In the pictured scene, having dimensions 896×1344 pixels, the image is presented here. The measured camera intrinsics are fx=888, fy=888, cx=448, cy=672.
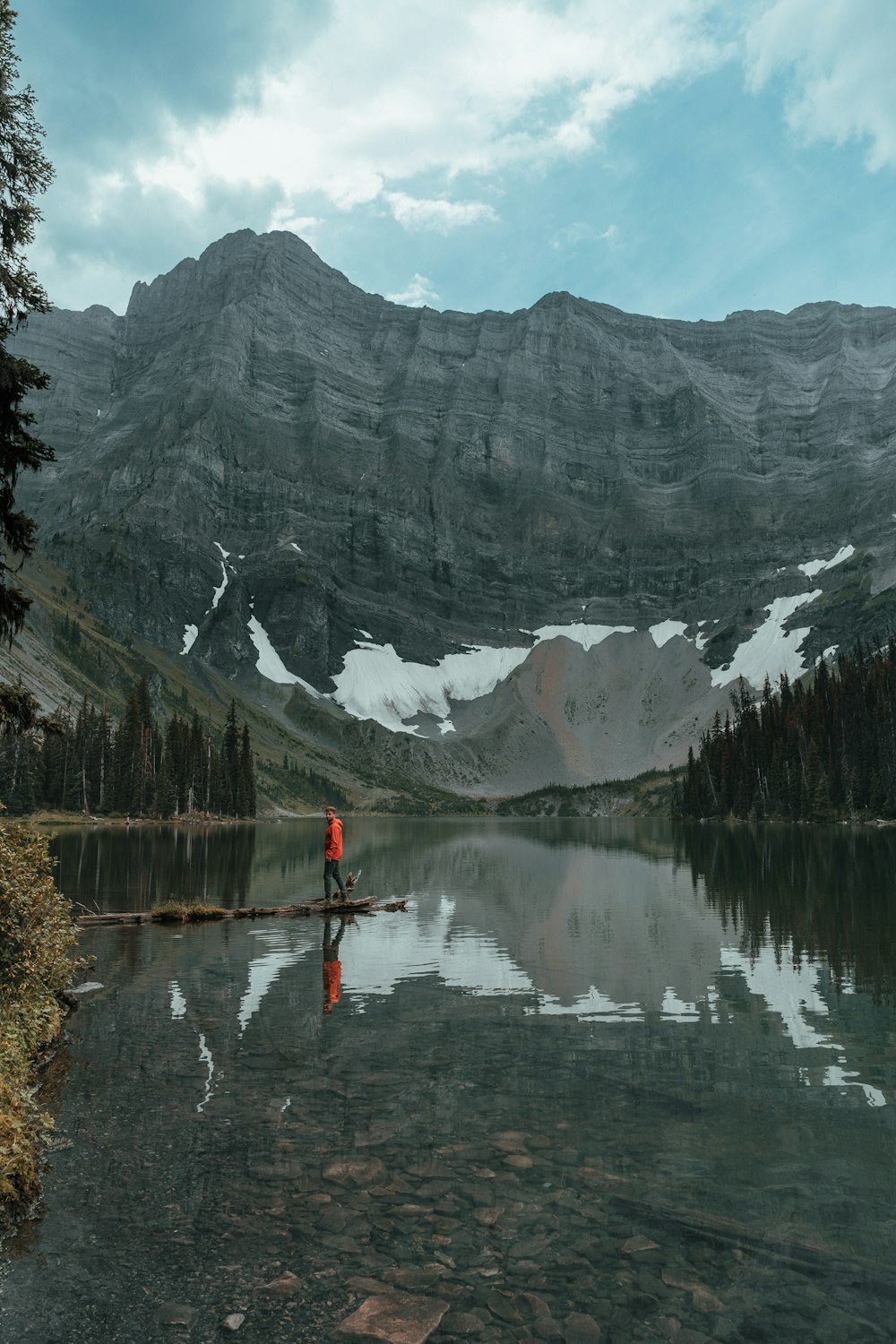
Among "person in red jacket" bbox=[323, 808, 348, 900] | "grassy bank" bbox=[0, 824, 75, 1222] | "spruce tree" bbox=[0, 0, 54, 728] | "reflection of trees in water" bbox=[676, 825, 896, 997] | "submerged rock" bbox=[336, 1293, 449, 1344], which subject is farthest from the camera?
"person in red jacket" bbox=[323, 808, 348, 900]

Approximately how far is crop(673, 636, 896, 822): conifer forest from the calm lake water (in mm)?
108459

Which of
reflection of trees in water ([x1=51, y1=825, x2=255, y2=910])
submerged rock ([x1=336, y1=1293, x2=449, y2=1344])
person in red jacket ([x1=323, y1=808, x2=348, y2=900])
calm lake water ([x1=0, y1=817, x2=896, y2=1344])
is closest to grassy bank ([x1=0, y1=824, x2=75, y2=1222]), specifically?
calm lake water ([x1=0, y1=817, x2=896, y2=1344])

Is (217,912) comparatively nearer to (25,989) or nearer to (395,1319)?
(25,989)

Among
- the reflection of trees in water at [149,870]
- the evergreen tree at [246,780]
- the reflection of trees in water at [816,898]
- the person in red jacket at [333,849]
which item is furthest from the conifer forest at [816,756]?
the person in red jacket at [333,849]

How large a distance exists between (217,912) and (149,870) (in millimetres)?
22808

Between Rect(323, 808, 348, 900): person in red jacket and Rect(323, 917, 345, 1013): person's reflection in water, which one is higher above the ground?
Rect(323, 808, 348, 900): person in red jacket

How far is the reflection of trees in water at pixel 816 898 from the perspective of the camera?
25062 millimetres

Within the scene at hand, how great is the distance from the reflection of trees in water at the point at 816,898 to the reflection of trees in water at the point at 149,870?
72.1 ft

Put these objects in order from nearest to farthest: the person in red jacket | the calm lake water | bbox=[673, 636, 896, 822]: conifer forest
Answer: the calm lake water
the person in red jacket
bbox=[673, 636, 896, 822]: conifer forest

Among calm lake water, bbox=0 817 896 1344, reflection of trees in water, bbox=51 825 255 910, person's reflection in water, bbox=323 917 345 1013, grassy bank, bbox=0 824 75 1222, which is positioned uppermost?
grassy bank, bbox=0 824 75 1222

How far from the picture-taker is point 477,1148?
433 inches

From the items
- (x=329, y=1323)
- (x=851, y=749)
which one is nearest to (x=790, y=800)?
(x=851, y=749)

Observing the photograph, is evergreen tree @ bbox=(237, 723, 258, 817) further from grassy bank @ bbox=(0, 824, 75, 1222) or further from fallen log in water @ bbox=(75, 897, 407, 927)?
grassy bank @ bbox=(0, 824, 75, 1222)

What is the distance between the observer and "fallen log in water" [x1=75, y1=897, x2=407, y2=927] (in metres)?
31.7
